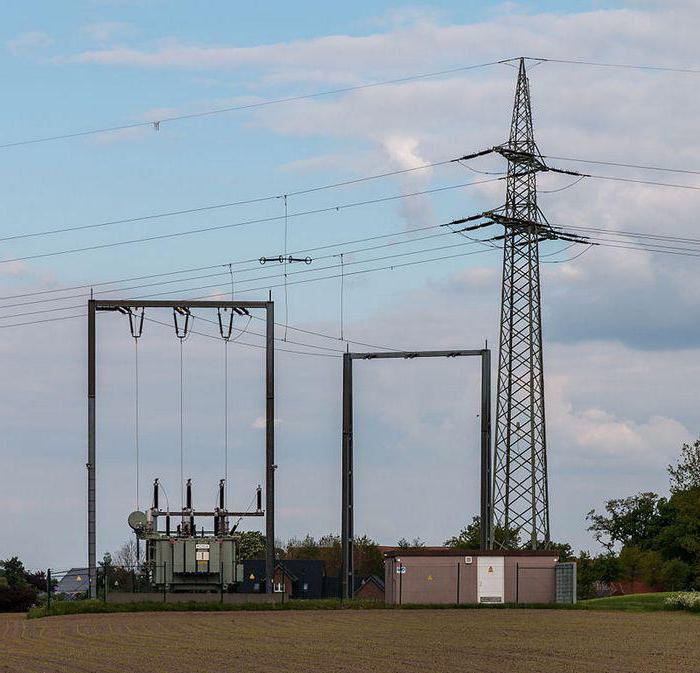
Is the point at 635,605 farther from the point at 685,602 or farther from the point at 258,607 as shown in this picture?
the point at 258,607

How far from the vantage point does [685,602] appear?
203ft

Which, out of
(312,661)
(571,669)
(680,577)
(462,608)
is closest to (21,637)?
(312,661)

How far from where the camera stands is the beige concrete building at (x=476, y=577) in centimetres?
6562

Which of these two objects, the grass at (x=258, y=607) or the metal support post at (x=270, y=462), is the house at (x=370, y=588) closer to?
the metal support post at (x=270, y=462)

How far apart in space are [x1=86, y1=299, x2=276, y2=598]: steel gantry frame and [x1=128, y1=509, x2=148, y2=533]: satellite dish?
4.21 meters

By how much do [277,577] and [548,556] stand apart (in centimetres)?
6477

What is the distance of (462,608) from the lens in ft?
203

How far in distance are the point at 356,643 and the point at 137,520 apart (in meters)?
30.9

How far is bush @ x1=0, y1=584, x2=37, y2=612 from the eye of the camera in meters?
83.7

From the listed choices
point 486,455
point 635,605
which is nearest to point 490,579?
point 486,455

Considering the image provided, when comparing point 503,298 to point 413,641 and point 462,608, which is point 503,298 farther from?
point 413,641

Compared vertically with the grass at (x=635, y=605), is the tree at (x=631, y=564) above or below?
below

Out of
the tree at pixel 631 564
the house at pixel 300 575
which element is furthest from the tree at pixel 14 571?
the tree at pixel 631 564

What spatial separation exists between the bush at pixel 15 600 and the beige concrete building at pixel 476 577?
86.7 ft
